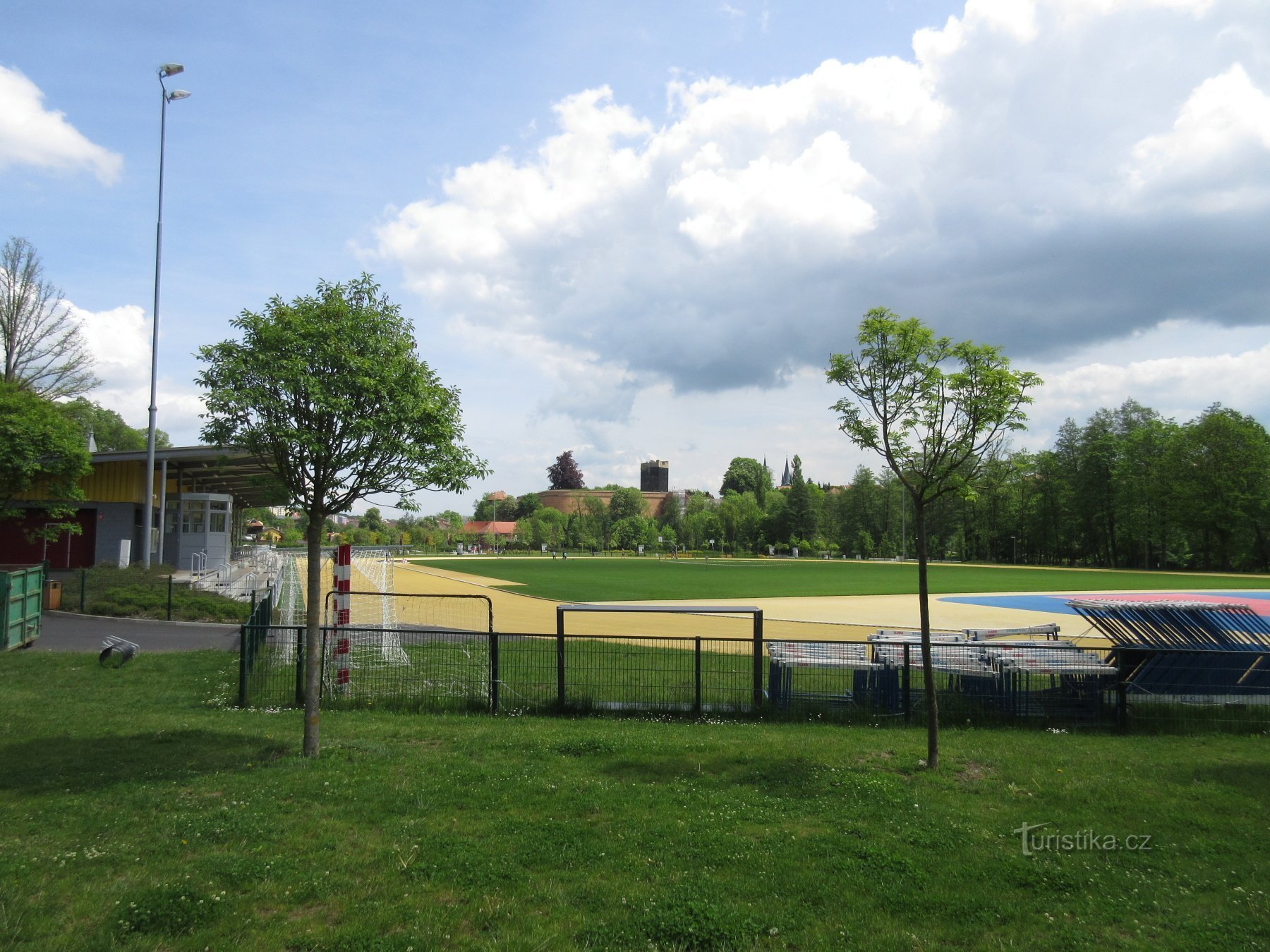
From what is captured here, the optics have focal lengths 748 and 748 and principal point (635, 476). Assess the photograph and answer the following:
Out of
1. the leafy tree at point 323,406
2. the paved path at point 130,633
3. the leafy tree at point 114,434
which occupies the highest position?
the leafy tree at point 114,434

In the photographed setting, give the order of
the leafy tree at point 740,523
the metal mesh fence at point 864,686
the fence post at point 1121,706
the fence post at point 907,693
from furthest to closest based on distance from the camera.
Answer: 1. the leafy tree at point 740,523
2. the metal mesh fence at point 864,686
3. the fence post at point 907,693
4. the fence post at point 1121,706

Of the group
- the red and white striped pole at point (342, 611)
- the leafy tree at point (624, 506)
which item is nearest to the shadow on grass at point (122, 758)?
the red and white striped pole at point (342, 611)

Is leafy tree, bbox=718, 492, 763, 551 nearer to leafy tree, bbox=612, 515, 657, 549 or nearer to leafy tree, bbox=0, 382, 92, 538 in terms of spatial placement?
leafy tree, bbox=612, 515, 657, 549

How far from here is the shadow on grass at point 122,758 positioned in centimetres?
652

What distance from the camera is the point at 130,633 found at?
18156 millimetres

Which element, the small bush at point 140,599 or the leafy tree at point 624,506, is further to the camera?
the leafy tree at point 624,506

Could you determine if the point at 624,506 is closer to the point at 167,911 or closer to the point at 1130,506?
the point at 1130,506

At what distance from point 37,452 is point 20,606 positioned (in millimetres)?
9624

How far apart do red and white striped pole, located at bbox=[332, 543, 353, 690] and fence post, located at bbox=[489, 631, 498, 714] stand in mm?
2450

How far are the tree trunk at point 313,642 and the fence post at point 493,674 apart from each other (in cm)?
270

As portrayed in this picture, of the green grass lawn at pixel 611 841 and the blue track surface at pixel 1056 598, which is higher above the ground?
the green grass lawn at pixel 611 841

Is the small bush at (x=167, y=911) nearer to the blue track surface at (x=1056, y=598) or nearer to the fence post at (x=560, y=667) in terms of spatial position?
the fence post at (x=560, y=667)

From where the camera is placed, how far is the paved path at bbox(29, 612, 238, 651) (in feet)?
52.8

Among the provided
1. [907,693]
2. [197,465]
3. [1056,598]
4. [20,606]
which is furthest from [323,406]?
[1056,598]
